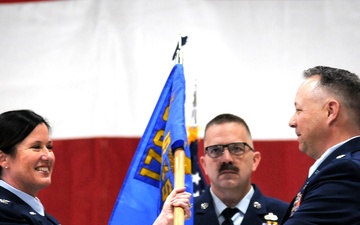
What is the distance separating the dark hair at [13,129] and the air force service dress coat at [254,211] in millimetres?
866

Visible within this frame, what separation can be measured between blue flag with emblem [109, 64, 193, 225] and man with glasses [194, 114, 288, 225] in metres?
0.47

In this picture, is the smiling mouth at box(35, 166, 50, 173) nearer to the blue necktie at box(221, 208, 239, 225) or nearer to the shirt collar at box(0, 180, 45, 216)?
the shirt collar at box(0, 180, 45, 216)

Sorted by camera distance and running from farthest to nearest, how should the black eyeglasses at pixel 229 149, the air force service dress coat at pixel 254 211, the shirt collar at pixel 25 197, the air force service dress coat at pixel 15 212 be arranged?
1. the black eyeglasses at pixel 229 149
2. the air force service dress coat at pixel 254 211
3. the shirt collar at pixel 25 197
4. the air force service dress coat at pixel 15 212

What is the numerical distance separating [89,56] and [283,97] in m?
1.08

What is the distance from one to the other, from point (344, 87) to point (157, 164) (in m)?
0.82

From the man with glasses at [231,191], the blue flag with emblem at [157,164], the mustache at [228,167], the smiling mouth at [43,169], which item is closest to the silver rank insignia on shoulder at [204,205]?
the man with glasses at [231,191]

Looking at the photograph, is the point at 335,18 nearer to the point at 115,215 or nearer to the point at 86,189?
the point at 86,189

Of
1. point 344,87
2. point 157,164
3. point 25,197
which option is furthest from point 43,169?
point 344,87

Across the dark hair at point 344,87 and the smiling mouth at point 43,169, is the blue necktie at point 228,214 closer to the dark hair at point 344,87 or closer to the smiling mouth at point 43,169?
the smiling mouth at point 43,169

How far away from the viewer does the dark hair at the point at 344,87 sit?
9.75 feet

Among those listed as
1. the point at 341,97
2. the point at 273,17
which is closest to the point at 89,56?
the point at 273,17

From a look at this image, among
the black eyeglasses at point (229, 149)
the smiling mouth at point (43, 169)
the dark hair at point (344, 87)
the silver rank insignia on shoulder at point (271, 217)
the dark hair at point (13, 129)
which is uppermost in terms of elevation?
the dark hair at point (344, 87)

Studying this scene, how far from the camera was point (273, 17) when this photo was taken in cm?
484

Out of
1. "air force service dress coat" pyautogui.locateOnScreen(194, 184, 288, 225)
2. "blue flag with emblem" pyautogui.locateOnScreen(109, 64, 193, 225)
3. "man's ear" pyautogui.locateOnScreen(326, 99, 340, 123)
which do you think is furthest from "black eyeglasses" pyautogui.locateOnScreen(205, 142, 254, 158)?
"man's ear" pyautogui.locateOnScreen(326, 99, 340, 123)
